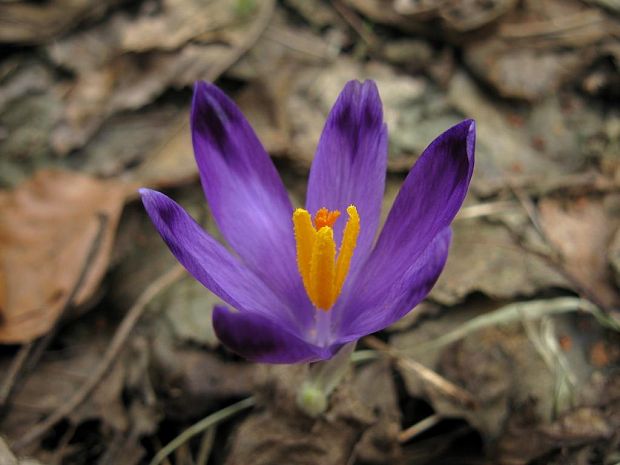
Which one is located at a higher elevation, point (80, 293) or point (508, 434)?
point (80, 293)

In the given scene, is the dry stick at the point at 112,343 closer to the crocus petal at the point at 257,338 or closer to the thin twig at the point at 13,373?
the thin twig at the point at 13,373

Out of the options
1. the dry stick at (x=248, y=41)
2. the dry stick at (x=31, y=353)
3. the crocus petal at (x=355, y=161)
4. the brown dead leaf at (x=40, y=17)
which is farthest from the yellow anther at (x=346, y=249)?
the brown dead leaf at (x=40, y=17)

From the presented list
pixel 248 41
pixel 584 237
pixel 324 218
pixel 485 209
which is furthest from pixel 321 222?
pixel 248 41

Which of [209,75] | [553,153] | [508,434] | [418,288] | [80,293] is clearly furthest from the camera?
[209,75]

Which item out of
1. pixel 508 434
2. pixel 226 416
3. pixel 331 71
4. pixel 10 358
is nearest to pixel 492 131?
pixel 331 71

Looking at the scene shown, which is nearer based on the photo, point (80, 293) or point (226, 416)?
point (226, 416)

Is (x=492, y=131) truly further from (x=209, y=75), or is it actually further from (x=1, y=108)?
(x=1, y=108)

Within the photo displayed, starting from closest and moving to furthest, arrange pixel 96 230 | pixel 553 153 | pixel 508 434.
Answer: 1. pixel 508 434
2. pixel 96 230
3. pixel 553 153
